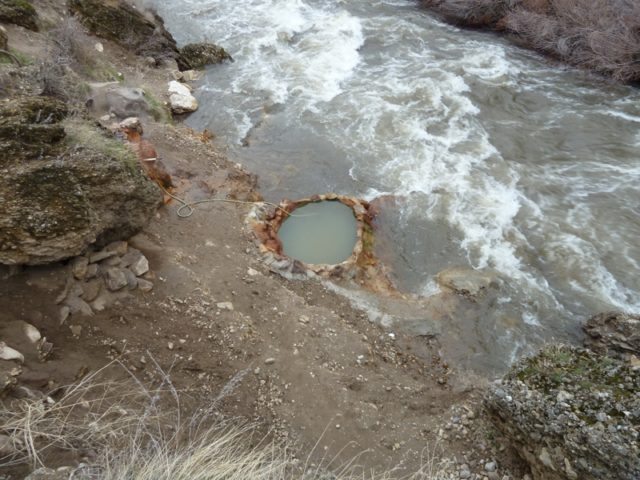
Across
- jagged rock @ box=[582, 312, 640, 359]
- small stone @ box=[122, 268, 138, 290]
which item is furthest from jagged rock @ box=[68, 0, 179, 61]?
jagged rock @ box=[582, 312, 640, 359]

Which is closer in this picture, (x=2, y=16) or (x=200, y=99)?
(x=2, y=16)

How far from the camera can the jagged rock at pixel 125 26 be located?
434 inches

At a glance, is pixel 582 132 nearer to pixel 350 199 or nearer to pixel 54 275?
pixel 350 199

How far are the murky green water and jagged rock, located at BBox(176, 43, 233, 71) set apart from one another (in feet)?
20.5

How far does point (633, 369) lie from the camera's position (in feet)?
12.6

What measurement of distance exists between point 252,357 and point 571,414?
10.3 feet

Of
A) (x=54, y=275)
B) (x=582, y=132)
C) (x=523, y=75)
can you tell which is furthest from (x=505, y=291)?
(x=523, y=75)

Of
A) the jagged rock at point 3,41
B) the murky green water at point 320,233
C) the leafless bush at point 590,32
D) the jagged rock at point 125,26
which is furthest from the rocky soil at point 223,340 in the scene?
the leafless bush at point 590,32

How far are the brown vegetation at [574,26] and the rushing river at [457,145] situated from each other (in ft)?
1.59

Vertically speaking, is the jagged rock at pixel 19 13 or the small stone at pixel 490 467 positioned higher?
the jagged rock at pixel 19 13

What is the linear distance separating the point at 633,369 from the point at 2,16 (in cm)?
1137

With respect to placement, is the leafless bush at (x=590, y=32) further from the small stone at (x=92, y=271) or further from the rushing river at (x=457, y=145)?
the small stone at (x=92, y=271)

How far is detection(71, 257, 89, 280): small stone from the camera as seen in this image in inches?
195

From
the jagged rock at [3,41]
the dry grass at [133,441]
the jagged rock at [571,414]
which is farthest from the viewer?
the jagged rock at [3,41]
